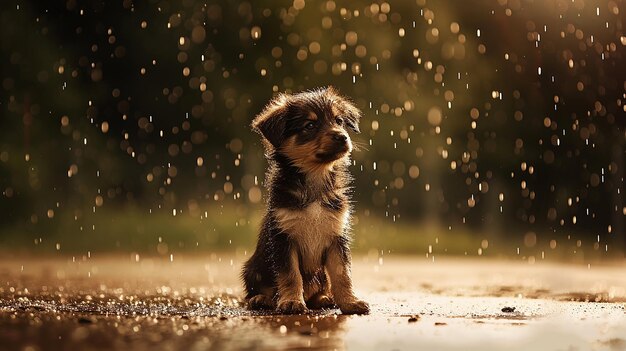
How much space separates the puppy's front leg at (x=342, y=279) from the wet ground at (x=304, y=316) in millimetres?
152

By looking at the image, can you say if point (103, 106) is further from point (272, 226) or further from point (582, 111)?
point (272, 226)

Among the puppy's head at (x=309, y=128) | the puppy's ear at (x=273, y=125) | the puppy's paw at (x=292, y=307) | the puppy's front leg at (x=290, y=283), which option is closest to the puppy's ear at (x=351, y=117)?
the puppy's head at (x=309, y=128)

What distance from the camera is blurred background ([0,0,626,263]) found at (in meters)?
20.9

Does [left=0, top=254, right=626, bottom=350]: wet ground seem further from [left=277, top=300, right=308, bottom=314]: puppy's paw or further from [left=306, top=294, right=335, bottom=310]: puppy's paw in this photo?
[left=306, top=294, right=335, bottom=310]: puppy's paw

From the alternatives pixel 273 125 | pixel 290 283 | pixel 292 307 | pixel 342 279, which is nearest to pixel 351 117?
pixel 273 125

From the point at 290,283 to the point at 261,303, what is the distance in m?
0.61

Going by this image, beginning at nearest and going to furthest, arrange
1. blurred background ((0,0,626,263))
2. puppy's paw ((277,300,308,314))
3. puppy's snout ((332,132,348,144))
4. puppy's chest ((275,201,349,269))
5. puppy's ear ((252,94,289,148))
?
puppy's paw ((277,300,308,314)), puppy's chest ((275,201,349,269)), puppy's snout ((332,132,348,144)), puppy's ear ((252,94,289,148)), blurred background ((0,0,626,263))

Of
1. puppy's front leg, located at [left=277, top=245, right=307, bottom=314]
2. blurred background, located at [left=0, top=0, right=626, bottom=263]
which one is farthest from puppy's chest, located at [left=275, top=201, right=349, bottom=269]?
blurred background, located at [left=0, top=0, right=626, bottom=263]

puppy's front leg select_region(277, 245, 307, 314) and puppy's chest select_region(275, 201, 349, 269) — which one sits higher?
puppy's chest select_region(275, 201, 349, 269)

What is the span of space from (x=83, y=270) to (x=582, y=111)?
59.9 ft

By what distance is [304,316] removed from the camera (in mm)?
7840

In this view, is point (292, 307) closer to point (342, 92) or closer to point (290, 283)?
point (290, 283)

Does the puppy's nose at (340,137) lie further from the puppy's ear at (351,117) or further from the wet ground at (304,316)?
the wet ground at (304,316)

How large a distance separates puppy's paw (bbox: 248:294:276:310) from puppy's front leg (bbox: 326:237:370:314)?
1.99ft
